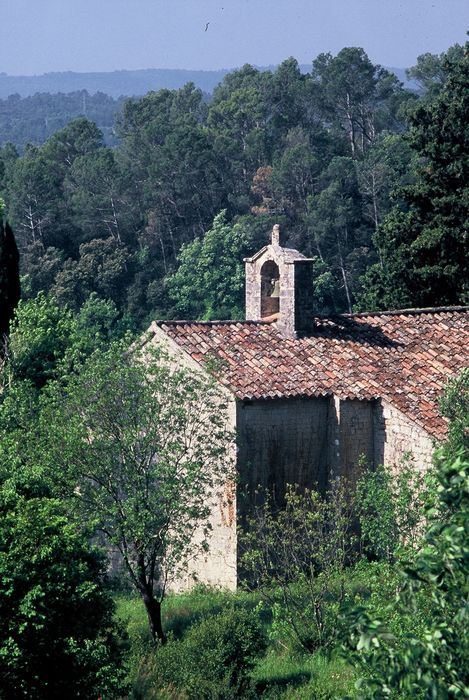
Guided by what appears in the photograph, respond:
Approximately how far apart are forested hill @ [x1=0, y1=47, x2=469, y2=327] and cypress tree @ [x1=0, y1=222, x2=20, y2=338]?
2339 centimetres

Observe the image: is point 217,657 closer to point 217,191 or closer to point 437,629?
point 437,629

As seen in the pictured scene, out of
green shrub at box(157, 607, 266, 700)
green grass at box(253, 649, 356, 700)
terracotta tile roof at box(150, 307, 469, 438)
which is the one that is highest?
terracotta tile roof at box(150, 307, 469, 438)

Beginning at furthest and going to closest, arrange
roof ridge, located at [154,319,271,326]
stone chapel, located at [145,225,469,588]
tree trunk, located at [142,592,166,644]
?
roof ridge, located at [154,319,271,326] → stone chapel, located at [145,225,469,588] → tree trunk, located at [142,592,166,644]

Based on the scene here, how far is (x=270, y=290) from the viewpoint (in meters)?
28.1

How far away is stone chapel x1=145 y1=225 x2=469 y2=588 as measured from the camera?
24.9 m

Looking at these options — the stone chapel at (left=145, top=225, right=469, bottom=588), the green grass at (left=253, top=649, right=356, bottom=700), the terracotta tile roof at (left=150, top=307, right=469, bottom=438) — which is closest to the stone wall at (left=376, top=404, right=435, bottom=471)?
the stone chapel at (left=145, top=225, right=469, bottom=588)

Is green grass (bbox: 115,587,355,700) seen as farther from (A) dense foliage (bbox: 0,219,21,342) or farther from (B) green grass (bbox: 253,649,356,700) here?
(A) dense foliage (bbox: 0,219,21,342)

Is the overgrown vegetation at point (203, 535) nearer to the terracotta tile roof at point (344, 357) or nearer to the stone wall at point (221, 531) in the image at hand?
the stone wall at point (221, 531)

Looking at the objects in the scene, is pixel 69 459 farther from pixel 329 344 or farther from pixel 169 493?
pixel 329 344

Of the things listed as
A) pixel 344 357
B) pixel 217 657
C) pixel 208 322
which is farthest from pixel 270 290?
pixel 217 657

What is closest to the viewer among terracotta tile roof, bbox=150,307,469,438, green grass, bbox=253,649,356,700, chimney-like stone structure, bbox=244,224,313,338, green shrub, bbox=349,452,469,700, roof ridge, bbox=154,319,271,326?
green shrub, bbox=349,452,469,700

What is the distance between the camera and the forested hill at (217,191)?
76750 mm

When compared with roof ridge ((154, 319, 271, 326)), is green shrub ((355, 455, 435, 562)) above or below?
below

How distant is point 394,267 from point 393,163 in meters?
48.2
